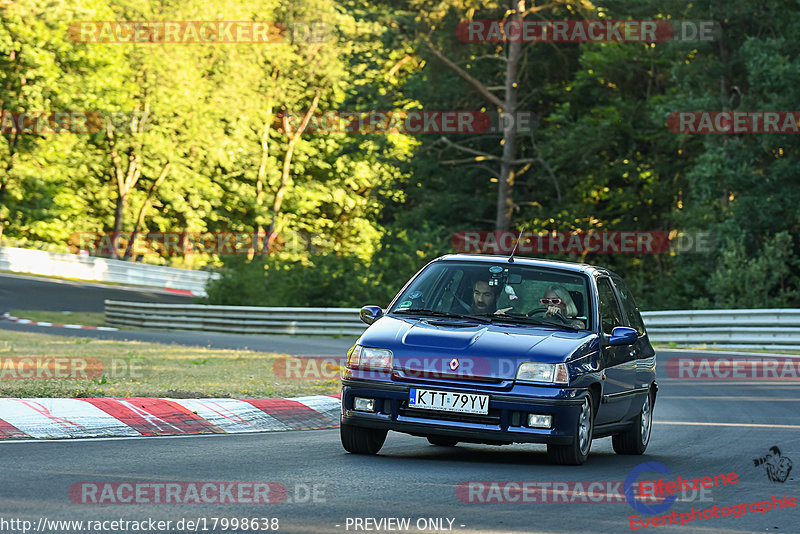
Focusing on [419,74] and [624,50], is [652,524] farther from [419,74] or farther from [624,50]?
[419,74]

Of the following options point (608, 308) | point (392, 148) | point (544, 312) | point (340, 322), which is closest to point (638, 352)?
point (608, 308)

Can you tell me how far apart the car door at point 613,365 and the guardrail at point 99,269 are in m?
42.5

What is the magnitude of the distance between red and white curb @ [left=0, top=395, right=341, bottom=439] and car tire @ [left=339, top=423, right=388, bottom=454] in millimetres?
1925

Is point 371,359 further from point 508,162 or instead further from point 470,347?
point 508,162

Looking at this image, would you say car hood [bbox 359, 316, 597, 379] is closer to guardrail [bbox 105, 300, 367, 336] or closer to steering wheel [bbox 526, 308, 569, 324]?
steering wheel [bbox 526, 308, 569, 324]

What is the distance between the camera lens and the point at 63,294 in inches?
1788

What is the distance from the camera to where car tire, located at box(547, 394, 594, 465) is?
30.0ft

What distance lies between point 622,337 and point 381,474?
2.61 metres

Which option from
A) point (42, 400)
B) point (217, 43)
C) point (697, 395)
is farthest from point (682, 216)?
point (217, 43)

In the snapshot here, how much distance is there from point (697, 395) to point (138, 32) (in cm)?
4821

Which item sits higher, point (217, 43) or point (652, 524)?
point (217, 43)

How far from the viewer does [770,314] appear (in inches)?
1016

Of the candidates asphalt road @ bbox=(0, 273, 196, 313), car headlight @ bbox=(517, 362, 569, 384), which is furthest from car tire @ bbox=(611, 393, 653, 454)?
asphalt road @ bbox=(0, 273, 196, 313)

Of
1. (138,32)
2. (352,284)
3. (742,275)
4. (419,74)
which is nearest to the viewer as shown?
(742,275)
